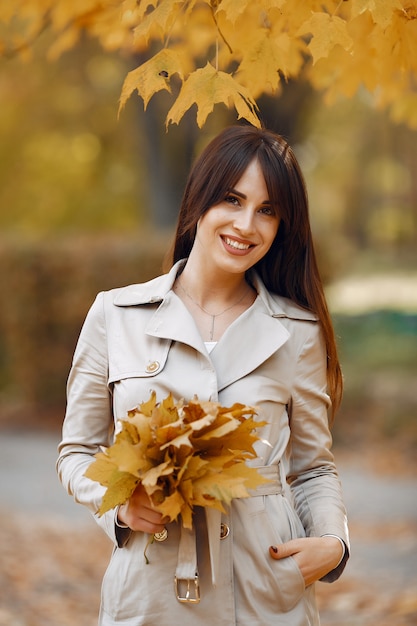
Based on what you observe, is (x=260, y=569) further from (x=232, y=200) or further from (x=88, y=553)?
(x=88, y=553)

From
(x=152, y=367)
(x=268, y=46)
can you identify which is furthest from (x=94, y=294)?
(x=152, y=367)

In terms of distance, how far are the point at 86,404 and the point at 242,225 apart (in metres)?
0.71

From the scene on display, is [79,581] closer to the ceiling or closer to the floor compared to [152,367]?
closer to the floor

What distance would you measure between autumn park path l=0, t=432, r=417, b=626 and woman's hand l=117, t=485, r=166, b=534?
3.42 meters

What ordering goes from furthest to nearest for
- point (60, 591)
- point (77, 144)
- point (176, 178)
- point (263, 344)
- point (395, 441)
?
point (77, 144)
point (176, 178)
point (395, 441)
point (60, 591)
point (263, 344)

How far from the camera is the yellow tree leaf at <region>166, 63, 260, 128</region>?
9.43 feet

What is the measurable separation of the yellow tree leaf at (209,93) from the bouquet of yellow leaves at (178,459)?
3.21ft

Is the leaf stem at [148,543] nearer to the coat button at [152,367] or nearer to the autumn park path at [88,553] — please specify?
the coat button at [152,367]

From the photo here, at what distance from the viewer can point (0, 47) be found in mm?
4461

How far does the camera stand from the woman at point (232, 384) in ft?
8.66

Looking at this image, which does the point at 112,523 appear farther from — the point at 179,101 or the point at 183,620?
the point at 179,101

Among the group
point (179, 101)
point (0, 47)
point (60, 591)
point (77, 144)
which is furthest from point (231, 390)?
point (77, 144)

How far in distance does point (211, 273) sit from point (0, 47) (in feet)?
6.93

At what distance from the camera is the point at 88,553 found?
723cm
